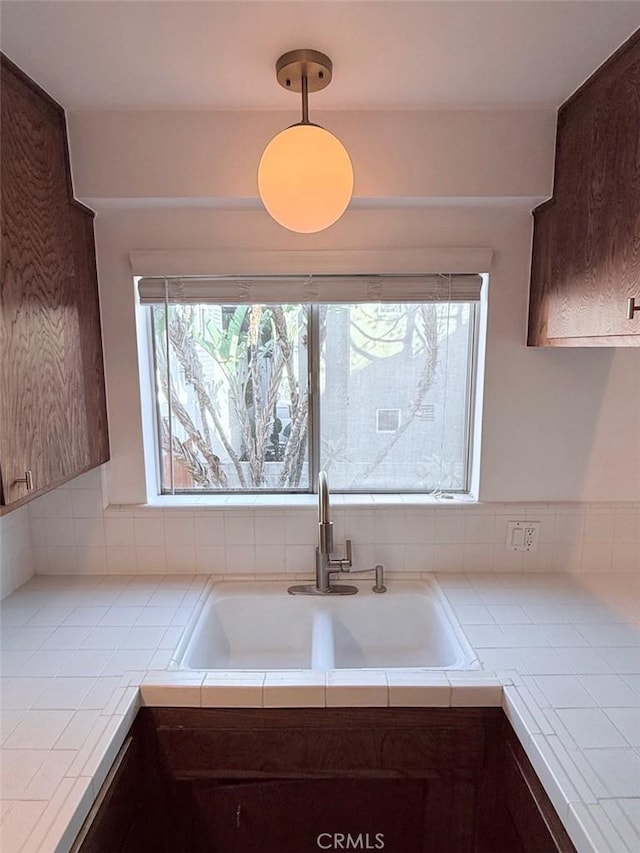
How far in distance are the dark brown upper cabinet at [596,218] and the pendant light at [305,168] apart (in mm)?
581

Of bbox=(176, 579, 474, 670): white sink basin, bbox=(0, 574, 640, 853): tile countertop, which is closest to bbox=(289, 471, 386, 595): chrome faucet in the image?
bbox=(176, 579, 474, 670): white sink basin

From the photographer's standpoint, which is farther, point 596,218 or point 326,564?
point 326,564

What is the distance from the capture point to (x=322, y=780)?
3.75 ft

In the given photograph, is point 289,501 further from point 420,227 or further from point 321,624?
point 420,227

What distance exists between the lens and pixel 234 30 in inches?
38.8

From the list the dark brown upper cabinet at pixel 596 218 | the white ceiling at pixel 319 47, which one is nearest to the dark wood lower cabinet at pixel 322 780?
the dark brown upper cabinet at pixel 596 218

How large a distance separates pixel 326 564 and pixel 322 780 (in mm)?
571

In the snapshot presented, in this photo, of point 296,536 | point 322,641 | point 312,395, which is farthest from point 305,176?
point 322,641

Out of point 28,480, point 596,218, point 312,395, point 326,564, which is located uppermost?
point 596,218

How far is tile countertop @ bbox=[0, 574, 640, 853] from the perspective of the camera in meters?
0.83

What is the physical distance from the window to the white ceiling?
0.59 meters

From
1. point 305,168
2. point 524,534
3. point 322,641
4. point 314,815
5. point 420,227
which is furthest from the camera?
point 524,534

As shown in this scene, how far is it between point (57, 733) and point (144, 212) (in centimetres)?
137

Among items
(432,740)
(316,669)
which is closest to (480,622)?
(432,740)
